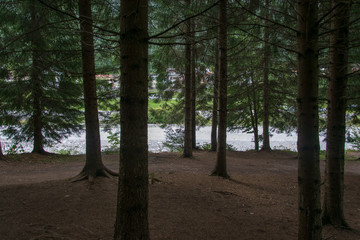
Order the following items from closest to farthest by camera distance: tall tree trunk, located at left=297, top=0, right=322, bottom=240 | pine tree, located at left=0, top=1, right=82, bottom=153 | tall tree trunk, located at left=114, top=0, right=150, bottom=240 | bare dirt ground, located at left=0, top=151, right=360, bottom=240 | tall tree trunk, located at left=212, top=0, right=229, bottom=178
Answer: tall tree trunk, located at left=114, top=0, right=150, bottom=240 → tall tree trunk, located at left=297, top=0, right=322, bottom=240 → bare dirt ground, located at left=0, top=151, right=360, bottom=240 → tall tree trunk, located at left=212, top=0, right=229, bottom=178 → pine tree, located at left=0, top=1, right=82, bottom=153

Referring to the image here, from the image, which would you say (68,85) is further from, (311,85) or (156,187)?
A: (311,85)

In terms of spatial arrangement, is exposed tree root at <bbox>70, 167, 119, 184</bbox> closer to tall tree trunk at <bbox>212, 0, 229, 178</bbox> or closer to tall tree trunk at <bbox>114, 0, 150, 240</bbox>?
tall tree trunk at <bbox>212, 0, 229, 178</bbox>

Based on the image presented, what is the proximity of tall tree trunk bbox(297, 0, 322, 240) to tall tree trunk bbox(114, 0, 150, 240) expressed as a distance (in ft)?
5.69

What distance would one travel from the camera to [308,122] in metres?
2.87

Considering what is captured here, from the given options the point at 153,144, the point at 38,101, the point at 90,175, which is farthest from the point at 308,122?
the point at 153,144

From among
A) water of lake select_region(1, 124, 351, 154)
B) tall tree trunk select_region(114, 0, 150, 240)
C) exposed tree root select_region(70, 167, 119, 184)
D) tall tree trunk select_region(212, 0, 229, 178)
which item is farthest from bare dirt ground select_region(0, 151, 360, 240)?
water of lake select_region(1, 124, 351, 154)

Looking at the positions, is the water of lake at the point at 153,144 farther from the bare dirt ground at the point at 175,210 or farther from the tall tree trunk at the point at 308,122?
the tall tree trunk at the point at 308,122

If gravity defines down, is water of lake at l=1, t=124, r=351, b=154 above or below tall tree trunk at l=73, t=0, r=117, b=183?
below

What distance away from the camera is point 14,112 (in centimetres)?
1345

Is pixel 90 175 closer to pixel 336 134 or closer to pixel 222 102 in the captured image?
pixel 222 102

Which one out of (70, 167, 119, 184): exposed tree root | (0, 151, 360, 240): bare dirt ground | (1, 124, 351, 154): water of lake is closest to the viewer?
(0, 151, 360, 240): bare dirt ground

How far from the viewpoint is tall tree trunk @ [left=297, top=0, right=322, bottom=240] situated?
9.36 ft

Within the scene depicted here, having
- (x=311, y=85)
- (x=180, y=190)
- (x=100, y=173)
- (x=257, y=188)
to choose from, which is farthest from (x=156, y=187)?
(x=311, y=85)

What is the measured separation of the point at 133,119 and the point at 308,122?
190 cm
